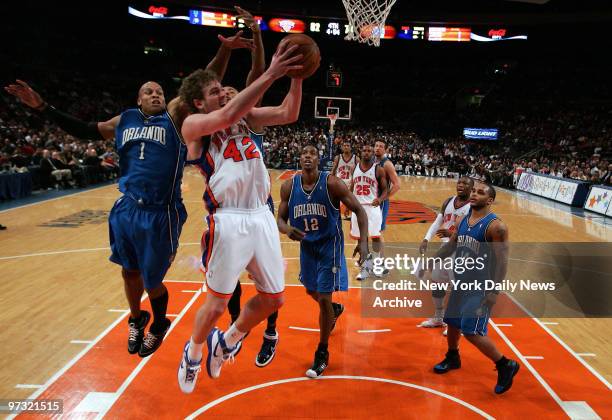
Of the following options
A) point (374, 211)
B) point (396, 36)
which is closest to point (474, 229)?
point (374, 211)

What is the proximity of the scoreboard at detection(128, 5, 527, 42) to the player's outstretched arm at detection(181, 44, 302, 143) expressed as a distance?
33788 millimetres

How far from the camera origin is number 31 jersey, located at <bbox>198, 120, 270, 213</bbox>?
3227 millimetres

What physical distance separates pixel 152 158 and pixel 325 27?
34.7m

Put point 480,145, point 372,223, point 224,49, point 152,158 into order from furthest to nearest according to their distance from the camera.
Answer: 1. point 480,145
2. point 372,223
3. point 224,49
4. point 152,158

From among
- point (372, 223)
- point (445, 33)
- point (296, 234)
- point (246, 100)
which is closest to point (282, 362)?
point (296, 234)

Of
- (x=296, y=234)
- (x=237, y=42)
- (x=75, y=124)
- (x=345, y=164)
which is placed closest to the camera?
(x=75, y=124)

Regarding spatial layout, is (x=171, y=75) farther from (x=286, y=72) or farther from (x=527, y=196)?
(x=286, y=72)

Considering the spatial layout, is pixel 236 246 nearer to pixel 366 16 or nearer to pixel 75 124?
pixel 75 124

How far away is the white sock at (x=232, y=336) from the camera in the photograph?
374 centimetres

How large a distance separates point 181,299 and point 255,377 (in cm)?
244

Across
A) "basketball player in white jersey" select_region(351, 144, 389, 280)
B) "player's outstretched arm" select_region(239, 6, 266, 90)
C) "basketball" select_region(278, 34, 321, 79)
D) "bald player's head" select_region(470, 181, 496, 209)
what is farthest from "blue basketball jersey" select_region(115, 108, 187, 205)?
"basketball player in white jersey" select_region(351, 144, 389, 280)

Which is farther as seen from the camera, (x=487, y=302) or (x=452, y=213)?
(x=452, y=213)

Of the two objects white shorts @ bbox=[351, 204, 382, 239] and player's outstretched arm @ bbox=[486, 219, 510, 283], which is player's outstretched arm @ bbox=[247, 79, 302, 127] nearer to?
player's outstretched arm @ bbox=[486, 219, 510, 283]

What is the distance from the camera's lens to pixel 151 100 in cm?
355
